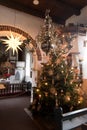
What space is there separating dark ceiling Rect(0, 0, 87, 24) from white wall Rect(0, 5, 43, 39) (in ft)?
0.62

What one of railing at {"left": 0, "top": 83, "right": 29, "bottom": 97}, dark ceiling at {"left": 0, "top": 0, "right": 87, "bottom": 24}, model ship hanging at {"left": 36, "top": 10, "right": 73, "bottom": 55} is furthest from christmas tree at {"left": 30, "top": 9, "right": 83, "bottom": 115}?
railing at {"left": 0, "top": 83, "right": 29, "bottom": 97}

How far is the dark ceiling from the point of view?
16.0 feet

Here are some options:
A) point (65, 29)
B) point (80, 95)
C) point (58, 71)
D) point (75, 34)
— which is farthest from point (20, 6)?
point (80, 95)

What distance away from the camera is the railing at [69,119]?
2.87 meters

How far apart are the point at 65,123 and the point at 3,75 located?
8.20 m

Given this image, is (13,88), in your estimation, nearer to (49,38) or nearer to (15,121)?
(15,121)

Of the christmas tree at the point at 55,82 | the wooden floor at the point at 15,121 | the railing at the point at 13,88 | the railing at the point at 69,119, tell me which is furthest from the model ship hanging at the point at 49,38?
the railing at the point at 13,88

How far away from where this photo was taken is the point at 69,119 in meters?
3.10

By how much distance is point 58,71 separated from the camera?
4.20 m

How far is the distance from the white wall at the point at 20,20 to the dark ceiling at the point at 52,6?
19 centimetres

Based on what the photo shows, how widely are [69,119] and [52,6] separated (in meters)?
3.74

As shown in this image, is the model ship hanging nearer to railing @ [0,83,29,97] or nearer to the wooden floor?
the wooden floor

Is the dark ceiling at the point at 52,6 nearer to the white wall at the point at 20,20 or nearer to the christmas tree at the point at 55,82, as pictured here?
the white wall at the point at 20,20

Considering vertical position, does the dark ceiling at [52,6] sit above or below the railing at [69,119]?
above
